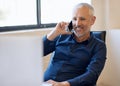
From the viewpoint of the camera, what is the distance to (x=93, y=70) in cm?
177

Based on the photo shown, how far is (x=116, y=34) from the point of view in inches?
123

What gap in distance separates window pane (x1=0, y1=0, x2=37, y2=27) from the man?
0.77m

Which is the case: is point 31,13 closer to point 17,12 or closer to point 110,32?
point 17,12

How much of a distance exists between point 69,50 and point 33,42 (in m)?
1.08

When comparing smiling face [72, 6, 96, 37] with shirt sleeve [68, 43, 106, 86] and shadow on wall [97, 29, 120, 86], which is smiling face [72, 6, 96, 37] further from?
shadow on wall [97, 29, 120, 86]

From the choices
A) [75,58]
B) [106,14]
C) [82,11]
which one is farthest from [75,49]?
[106,14]

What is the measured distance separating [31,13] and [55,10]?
15.3 inches

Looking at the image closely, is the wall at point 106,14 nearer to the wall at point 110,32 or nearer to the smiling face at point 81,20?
the wall at point 110,32

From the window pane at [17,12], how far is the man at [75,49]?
773 millimetres

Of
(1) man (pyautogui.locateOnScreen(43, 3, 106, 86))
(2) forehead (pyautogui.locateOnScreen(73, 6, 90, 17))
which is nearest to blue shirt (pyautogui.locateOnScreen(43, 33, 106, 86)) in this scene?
(1) man (pyautogui.locateOnScreen(43, 3, 106, 86))

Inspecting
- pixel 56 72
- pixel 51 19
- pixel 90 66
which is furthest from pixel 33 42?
pixel 51 19

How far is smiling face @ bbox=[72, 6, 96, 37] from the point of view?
200 centimetres

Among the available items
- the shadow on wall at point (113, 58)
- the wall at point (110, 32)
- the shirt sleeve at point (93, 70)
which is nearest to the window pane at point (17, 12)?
the wall at point (110, 32)

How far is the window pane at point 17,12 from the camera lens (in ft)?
8.57
